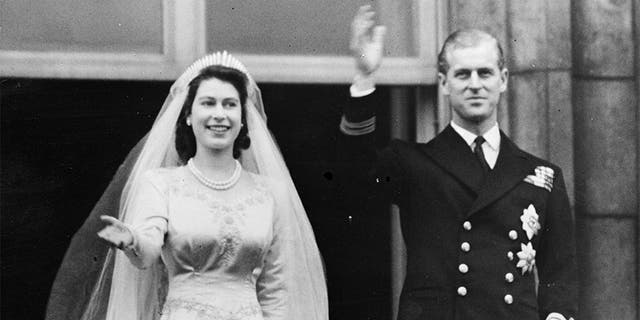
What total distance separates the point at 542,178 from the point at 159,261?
1235 millimetres

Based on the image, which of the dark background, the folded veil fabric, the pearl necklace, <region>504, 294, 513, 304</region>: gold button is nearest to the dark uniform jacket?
<region>504, 294, 513, 304</region>: gold button

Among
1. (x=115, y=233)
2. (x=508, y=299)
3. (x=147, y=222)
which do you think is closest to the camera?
(x=115, y=233)

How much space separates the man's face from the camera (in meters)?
4.26

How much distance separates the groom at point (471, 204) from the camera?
4.18 m

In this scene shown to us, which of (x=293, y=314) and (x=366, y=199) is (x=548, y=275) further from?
(x=366, y=199)

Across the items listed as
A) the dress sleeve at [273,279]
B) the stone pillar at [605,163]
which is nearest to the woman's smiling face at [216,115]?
the dress sleeve at [273,279]

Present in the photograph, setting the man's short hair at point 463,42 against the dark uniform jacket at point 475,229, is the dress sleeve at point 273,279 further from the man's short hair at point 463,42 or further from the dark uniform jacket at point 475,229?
the man's short hair at point 463,42

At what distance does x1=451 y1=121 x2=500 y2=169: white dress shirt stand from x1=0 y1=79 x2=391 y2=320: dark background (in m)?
0.95

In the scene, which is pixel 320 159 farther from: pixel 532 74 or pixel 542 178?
pixel 542 178

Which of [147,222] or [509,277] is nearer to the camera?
[147,222]

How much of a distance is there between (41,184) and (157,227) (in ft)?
3.44

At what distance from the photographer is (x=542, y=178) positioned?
4379 mm

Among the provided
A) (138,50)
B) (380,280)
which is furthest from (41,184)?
(380,280)

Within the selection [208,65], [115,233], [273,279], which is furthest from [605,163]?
[115,233]
